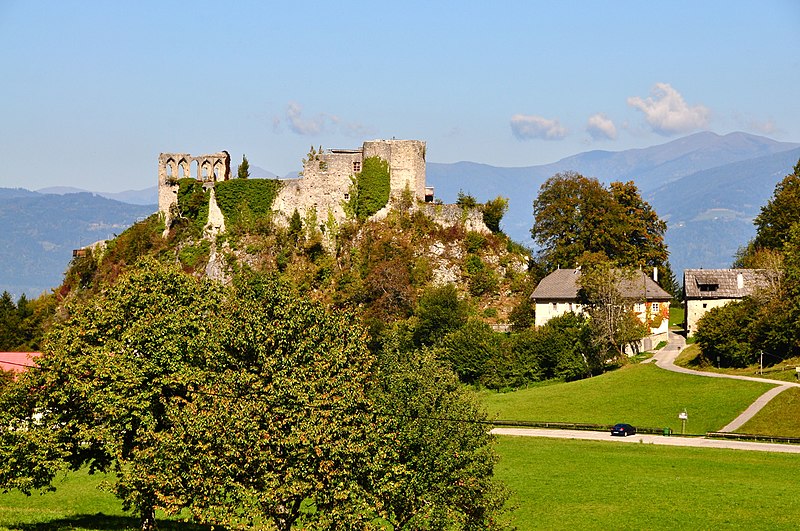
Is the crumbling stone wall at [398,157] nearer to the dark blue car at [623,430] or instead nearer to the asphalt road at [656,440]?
the asphalt road at [656,440]

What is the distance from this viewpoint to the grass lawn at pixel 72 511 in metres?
36.7

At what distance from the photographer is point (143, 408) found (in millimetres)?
35531

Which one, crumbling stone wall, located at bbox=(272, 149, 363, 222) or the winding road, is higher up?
crumbling stone wall, located at bbox=(272, 149, 363, 222)

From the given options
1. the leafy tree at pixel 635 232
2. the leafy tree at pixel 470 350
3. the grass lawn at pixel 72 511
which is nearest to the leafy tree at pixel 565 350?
the leafy tree at pixel 470 350

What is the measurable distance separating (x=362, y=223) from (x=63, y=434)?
5579 centimetres

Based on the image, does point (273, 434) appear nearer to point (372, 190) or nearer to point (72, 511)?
point (72, 511)

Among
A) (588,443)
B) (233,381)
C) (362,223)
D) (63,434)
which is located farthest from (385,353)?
(362,223)

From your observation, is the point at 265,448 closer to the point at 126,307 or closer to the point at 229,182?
the point at 126,307

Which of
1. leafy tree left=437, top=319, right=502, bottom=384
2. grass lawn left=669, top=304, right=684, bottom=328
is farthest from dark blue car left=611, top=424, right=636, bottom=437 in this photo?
grass lawn left=669, top=304, right=684, bottom=328

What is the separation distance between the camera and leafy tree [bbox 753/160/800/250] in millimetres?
93688

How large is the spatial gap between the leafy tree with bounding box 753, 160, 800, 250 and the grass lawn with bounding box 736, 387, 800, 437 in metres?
29.6

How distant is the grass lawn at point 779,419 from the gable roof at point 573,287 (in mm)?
21527

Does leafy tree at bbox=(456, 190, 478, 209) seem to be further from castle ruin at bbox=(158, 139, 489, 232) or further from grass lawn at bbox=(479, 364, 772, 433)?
grass lawn at bbox=(479, 364, 772, 433)

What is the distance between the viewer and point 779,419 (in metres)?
62.4
